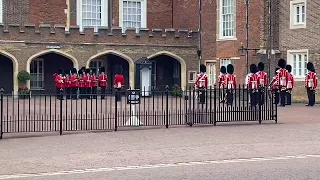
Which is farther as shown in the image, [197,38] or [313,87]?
[197,38]

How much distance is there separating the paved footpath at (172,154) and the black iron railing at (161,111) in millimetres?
519

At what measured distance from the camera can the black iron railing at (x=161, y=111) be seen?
17234 mm

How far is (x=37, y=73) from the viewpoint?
3894 centimetres

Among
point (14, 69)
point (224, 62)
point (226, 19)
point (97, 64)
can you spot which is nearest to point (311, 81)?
point (224, 62)

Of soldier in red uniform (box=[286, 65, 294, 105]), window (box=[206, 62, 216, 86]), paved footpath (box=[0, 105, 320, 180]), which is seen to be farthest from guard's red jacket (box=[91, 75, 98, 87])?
paved footpath (box=[0, 105, 320, 180])

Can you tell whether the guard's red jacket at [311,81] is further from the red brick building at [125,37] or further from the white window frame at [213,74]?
the white window frame at [213,74]

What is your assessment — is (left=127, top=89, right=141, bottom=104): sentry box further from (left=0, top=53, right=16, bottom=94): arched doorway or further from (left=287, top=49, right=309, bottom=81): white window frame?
(left=0, top=53, right=16, bottom=94): arched doorway

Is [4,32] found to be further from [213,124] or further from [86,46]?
[213,124]

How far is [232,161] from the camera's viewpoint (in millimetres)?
12211

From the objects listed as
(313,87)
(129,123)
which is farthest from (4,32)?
(129,123)

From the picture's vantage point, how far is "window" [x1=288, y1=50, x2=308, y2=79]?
31172 millimetres

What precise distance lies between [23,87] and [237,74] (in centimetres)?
1198

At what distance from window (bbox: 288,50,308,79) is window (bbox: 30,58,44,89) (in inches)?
600

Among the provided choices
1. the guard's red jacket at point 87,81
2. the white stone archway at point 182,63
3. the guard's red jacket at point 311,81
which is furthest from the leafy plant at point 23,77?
the guard's red jacket at point 311,81
